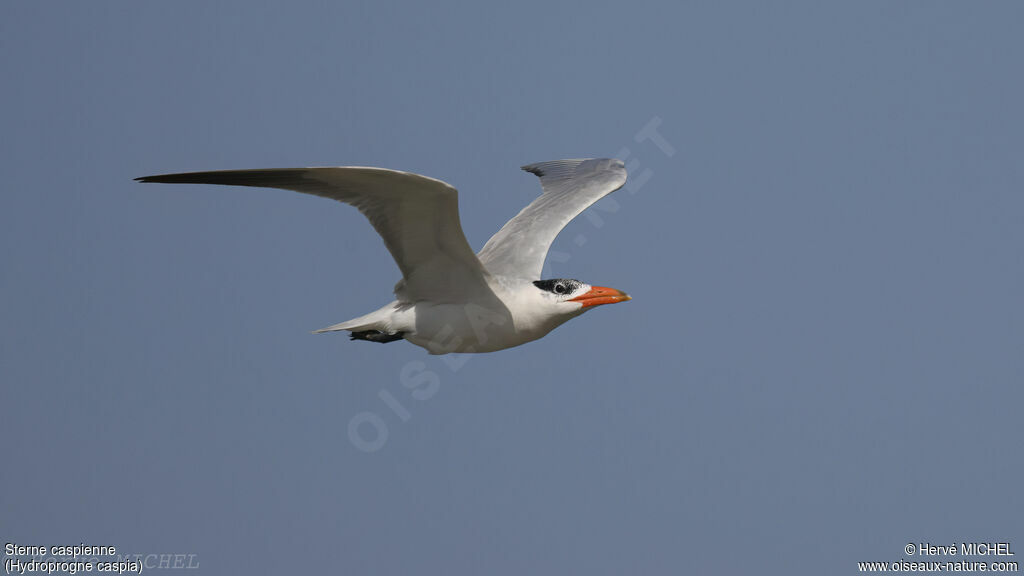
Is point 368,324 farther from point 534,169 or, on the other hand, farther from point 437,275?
point 534,169

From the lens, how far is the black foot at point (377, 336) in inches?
402

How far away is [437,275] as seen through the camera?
9.88 metres

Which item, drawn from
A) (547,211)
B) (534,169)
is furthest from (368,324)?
(534,169)

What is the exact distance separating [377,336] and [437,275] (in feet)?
3.21

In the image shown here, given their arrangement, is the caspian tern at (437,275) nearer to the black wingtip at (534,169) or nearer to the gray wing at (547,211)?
the gray wing at (547,211)

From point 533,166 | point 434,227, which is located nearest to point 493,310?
point 434,227

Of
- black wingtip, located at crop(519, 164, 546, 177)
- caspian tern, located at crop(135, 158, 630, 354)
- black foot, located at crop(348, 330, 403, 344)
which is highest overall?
black wingtip, located at crop(519, 164, 546, 177)

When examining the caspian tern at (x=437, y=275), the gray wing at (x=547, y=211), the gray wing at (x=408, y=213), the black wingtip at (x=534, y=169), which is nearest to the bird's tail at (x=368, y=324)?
the caspian tern at (x=437, y=275)

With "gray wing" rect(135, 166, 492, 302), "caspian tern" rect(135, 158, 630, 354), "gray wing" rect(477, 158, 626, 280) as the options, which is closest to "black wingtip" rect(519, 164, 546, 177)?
"gray wing" rect(477, 158, 626, 280)

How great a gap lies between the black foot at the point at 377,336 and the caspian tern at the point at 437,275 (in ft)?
0.03

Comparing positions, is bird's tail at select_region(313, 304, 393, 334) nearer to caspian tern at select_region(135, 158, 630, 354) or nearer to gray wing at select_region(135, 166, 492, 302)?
caspian tern at select_region(135, 158, 630, 354)

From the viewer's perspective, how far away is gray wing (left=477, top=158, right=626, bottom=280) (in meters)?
11.6

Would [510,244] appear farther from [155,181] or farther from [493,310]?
[155,181]

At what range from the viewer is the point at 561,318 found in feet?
33.6
